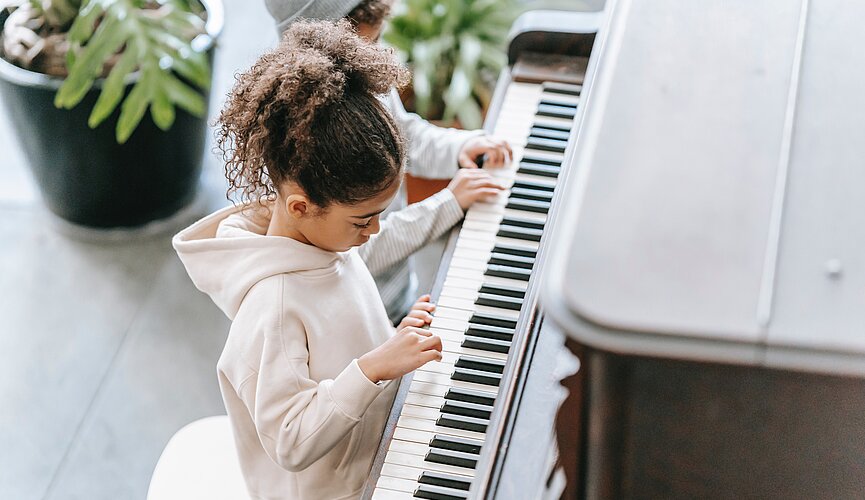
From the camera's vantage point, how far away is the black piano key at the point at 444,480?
139cm

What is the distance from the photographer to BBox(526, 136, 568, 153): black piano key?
1.93 meters

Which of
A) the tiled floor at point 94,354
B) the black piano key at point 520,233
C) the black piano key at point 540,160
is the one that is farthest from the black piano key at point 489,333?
the tiled floor at point 94,354

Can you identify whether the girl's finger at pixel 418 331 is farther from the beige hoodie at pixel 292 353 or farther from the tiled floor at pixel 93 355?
the tiled floor at pixel 93 355

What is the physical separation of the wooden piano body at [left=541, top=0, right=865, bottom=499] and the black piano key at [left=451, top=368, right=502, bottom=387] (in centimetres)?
50

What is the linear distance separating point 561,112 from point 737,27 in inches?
31.3

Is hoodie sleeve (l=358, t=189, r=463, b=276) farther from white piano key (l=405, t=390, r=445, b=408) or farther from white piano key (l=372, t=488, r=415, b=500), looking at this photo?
white piano key (l=372, t=488, r=415, b=500)

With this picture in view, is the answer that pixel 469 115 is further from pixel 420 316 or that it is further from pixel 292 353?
pixel 292 353

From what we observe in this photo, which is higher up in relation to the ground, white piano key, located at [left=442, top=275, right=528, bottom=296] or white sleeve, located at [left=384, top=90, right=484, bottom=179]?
white sleeve, located at [left=384, top=90, right=484, bottom=179]

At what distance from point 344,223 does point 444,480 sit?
39cm

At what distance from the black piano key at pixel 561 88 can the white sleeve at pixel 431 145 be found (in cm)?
18

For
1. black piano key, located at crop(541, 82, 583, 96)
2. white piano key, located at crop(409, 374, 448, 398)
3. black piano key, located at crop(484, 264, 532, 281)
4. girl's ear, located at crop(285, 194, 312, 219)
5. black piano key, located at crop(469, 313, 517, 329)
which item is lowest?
white piano key, located at crop(409, 374, 448, 398)

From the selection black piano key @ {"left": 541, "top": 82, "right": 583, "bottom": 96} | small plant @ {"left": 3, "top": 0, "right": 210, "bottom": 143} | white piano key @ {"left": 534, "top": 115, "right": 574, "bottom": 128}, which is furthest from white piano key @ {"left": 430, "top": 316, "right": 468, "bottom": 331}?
small plant @ {"left": 3, "top": 0, "right": 210, "bottom": 143}

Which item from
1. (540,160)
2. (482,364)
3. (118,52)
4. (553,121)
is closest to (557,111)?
(553,121)

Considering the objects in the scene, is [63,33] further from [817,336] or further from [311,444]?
[817,336]
